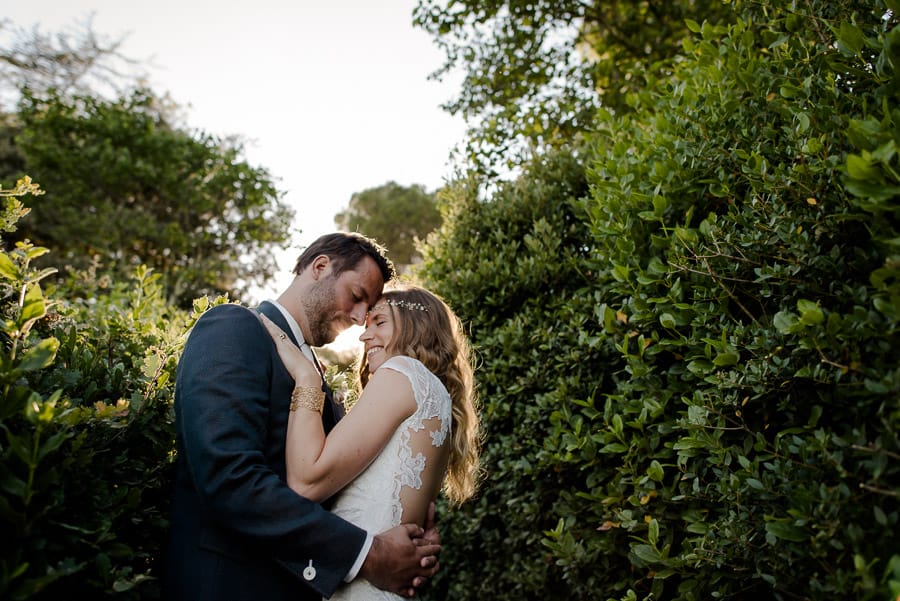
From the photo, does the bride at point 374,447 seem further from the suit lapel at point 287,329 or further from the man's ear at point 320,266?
A: the man's ear at point 320,266

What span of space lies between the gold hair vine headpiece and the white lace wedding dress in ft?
1.99

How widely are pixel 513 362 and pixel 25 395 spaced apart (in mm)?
2897

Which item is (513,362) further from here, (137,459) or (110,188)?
(110,188)

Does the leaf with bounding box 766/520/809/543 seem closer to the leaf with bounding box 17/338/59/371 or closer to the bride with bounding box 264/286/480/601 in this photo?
the bride with bounding box 264/286/480/601

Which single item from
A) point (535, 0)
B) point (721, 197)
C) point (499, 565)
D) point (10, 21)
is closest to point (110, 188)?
point (10, 21)

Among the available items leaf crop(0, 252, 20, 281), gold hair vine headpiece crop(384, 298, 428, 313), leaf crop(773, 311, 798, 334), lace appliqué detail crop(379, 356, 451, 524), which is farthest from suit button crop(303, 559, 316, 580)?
leaf crop(773, 311, 798, 334)

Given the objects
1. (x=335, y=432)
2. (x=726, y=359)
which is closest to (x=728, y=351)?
(x=726, y=359)

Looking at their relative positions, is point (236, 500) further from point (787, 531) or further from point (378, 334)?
point (787, 531)

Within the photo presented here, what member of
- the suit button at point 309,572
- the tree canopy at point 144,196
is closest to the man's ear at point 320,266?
the suit button at point 309,572

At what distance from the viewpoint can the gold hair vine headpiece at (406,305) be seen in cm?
326

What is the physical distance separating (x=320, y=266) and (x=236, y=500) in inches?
53.0

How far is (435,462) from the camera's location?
266 centimetres

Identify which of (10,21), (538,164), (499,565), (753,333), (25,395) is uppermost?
(10,21)

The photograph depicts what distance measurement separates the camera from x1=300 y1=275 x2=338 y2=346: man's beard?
2.92m
